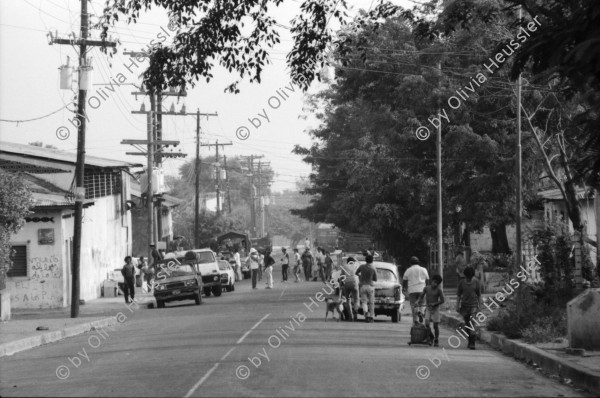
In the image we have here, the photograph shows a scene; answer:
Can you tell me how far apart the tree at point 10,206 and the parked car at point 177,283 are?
10169 millimetres

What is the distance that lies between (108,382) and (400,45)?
28039 mm

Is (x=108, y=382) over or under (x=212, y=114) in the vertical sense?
under

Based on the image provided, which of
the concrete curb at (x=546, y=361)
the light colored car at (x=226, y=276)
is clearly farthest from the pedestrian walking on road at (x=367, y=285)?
the light colored car at (x=226, y=276)

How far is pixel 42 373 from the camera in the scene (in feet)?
51.8

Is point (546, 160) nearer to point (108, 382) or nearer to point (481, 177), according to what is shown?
point (481, 177)

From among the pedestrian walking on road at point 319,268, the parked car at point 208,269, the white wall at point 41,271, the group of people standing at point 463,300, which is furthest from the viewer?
the pedestrian walking on road at point 319,268

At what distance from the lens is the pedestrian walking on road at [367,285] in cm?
2564

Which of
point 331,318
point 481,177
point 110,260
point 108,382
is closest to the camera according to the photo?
point 108,382

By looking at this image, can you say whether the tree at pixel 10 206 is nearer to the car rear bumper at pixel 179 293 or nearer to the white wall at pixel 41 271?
the white wall at pixel 41 271

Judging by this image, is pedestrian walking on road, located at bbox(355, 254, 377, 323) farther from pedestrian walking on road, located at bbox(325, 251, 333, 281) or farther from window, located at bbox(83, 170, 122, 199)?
pedestrian walking on road, located at bbox(325, 251, 333, 281)

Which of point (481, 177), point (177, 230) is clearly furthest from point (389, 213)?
point (177, 230)

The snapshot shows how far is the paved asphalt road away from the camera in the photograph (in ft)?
42.1

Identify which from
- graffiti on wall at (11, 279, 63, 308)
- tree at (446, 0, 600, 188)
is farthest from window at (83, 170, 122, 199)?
tree at (446, 0, 600, 188)

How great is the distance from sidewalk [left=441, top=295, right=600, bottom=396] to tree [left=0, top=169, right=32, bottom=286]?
12.9 m
